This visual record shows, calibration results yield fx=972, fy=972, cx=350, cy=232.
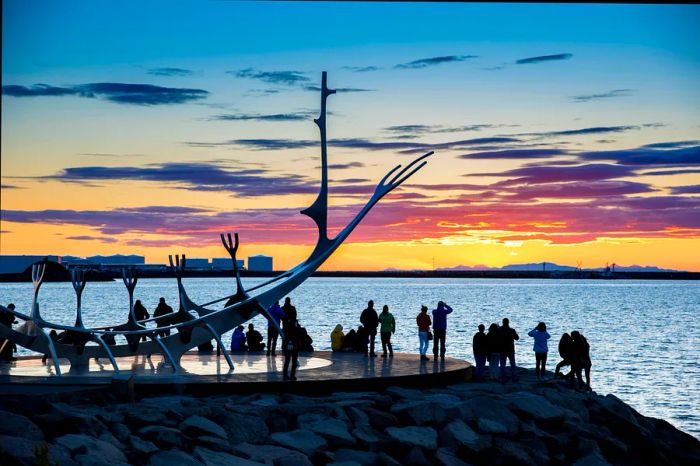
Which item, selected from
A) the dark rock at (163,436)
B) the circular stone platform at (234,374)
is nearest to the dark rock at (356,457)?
the dark rock at (163,436)

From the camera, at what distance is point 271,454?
13203 mm

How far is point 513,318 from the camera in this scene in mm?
90125

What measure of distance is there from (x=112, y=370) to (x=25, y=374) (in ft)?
5.34

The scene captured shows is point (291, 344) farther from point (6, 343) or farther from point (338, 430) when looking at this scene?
point (6, 343)

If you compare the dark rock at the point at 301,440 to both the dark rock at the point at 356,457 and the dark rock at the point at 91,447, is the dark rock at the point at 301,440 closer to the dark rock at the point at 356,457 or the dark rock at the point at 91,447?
the dark rock at the point at 356,457

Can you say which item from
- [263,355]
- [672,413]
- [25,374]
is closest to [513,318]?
[672,413]

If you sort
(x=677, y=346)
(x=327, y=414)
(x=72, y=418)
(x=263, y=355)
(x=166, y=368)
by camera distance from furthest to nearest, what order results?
(x=677, y=346) → (x=263, y=355) → (x=166, y=368) → (x=327, y=414) → (x=72, y=418)

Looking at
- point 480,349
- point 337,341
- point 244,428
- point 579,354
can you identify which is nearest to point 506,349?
point 480,349

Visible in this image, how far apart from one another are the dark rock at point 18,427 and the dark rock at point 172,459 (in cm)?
140

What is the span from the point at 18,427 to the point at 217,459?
246cm

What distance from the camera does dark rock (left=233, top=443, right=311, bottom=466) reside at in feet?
42.5

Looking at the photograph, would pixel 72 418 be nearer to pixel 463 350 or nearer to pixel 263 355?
pixel 263 355

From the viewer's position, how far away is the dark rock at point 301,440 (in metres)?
13.7

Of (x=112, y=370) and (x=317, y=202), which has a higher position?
(x=317, y=202)
